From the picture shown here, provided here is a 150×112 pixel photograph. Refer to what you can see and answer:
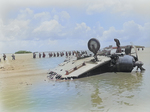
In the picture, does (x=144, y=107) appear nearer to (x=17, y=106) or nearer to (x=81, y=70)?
(x=17, y=106)

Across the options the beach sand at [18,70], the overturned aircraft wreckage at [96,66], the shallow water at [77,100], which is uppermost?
the overturned aircraft wreckage at [96,66]

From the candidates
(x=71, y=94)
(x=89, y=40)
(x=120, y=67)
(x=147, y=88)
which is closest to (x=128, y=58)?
(x=120, y=67)

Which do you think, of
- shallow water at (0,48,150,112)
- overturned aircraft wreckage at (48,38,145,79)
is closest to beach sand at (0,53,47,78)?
overturned aircraft wreckage at (48,38,145,79)

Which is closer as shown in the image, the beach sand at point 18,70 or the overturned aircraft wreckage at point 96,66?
the overturned aircraft wreckage at point 96,66

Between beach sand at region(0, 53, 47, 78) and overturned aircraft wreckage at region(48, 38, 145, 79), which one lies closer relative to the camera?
overturned aircraft wreckage at region(48, 38, 145, 79)

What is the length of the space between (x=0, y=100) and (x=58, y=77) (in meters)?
5.19

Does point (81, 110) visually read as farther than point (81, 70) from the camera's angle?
No

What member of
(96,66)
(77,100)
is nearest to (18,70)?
(96,66)

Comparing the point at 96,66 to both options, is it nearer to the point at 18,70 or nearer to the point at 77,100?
the point at 77,100

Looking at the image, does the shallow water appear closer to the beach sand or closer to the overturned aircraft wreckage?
the overturned aircraft wreckage

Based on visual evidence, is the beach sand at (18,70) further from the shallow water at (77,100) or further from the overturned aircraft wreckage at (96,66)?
the shallow water at (77,100)

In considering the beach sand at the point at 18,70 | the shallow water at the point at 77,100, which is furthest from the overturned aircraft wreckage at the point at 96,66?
the beach sand at the point at 18,70

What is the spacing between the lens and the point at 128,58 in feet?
48.5

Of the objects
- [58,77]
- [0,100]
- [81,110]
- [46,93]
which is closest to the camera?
[81,110]
